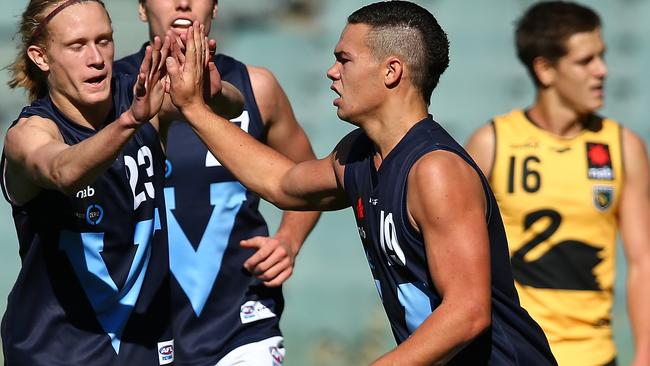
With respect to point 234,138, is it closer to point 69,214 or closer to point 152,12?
point 69,214

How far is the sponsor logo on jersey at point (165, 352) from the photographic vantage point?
525cm

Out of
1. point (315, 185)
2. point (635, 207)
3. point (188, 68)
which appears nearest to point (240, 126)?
point (315, 185)

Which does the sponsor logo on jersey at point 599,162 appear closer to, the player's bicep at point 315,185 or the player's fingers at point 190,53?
the player's bicep at point 315,185

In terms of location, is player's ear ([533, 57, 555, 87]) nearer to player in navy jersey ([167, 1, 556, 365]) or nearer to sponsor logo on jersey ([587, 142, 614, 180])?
sponsor logo on jersey ([587, 142, 614, 180])

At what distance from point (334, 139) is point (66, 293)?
3.93m

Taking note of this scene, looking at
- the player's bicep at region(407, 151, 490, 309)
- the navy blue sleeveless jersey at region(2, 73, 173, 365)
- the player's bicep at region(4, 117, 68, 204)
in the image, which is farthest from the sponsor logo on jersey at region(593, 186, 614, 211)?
the player's bicep at region(4, 117, 68, 204)

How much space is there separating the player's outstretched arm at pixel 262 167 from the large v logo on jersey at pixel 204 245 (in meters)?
0.80

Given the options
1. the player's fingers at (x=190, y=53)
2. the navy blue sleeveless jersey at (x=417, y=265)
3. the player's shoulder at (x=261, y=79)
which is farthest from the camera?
the player's shoulder at (x=261, y=79)

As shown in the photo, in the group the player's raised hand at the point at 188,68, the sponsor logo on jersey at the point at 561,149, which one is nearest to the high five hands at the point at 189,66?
the player's raised hand at the point at 188,68

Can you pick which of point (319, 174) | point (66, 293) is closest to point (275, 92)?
point (319, 174)

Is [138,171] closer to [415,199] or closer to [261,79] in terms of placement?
[261,79]

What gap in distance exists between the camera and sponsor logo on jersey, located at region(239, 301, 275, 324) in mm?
5844

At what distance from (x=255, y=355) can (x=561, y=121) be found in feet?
6.33

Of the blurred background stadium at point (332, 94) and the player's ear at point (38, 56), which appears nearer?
the player's ear at point (38, 56)
